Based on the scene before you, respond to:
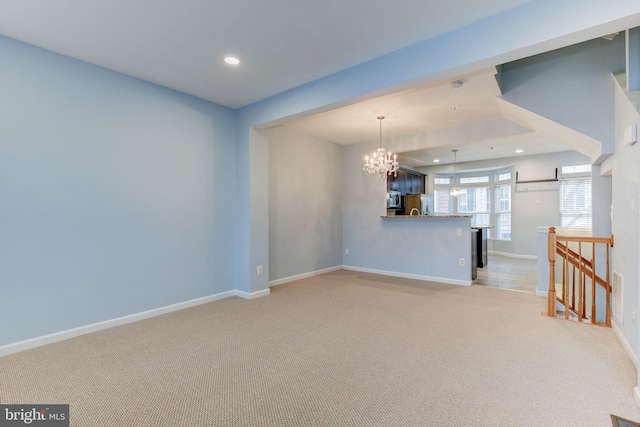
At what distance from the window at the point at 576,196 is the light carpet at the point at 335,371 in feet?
17.8

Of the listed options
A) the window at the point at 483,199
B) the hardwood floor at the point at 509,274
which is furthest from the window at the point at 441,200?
the hardwood floor at the point at 509,274

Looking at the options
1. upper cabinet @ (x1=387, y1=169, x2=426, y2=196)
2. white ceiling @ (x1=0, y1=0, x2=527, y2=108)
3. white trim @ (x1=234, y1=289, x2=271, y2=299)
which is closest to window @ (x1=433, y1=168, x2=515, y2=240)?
upper cabinet @ (x1=387, y1=169, x2=426, y2=196)

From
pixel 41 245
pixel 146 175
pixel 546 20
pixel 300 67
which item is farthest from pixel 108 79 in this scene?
pixel 546 20

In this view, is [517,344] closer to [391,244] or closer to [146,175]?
[391,244]

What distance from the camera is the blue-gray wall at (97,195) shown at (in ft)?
8.89

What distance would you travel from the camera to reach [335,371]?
234 centimetres

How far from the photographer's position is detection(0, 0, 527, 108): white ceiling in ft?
7.47

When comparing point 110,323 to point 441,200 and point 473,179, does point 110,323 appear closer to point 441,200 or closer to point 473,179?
point 441,200

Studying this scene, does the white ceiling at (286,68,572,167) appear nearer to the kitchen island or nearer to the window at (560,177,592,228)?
the kitchen island

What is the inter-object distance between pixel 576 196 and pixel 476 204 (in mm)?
2511

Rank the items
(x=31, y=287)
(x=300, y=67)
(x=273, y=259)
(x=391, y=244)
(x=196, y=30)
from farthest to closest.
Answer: (x=391, y=244) < (x=273, y=259) < (x=300, y=67) < (x=31, y=287) < (x=196, y=30)

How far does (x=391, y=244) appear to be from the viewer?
6.00 metres

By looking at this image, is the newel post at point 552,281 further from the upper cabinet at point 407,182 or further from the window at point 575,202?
the window at point 575,202

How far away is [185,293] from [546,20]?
174 inches
